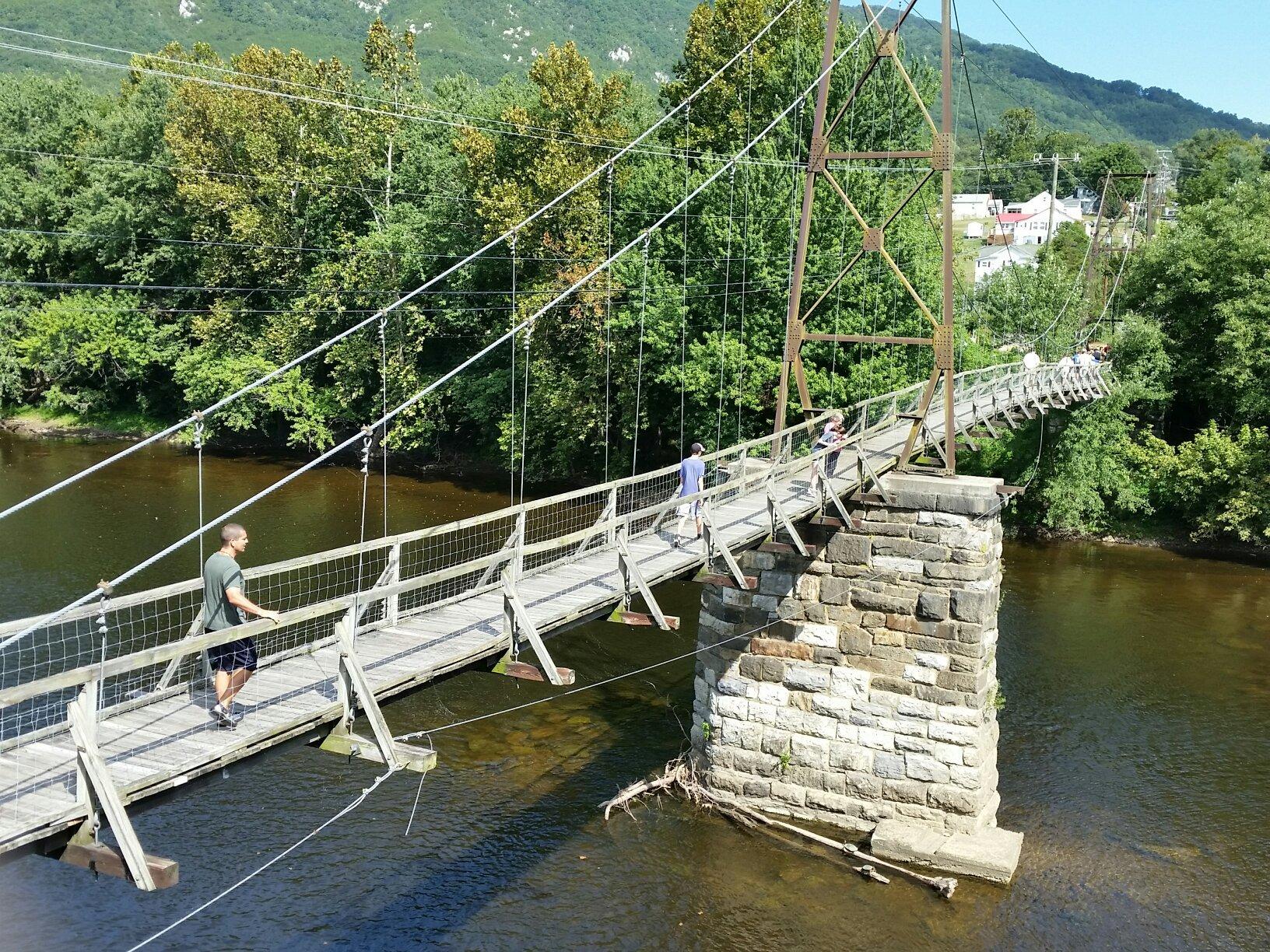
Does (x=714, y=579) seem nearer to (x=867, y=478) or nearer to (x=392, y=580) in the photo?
(x=867, y=478)

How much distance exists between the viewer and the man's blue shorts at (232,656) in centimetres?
738

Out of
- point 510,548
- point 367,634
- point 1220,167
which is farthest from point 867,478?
point 1220,167

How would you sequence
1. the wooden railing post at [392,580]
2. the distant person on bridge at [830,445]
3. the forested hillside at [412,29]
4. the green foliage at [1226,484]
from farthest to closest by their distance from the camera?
the forested hillside at [412,29]
the green foliage at [1226,484]
the distant person on bridge at [830,445]
the wooden railing post at [392,580]

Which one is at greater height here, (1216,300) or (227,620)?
(1216,300)

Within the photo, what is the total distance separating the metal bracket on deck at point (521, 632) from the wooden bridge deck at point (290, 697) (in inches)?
4.1

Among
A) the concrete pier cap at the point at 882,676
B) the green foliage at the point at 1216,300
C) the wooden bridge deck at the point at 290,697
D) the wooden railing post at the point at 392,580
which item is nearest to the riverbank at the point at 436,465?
the green foliage at the point at 1216,300

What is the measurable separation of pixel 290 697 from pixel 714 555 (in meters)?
4.60

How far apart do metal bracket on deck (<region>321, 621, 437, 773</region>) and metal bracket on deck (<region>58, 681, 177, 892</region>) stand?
1.49 meters

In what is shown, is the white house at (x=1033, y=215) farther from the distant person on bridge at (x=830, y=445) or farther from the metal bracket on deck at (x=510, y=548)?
the metal bracket on deck at (x=510, y=548)

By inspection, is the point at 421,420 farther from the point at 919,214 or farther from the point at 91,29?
the point at 91,29

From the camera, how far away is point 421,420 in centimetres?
3253

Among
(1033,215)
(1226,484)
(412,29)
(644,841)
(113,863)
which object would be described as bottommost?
(644,841)

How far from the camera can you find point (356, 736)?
749 centimetres

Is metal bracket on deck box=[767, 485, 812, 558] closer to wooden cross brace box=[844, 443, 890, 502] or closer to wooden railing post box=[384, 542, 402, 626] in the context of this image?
wooden cross brace box=[844, 443, 890, 502]
